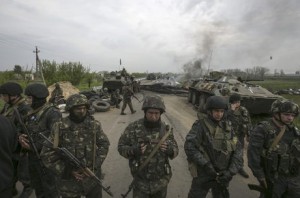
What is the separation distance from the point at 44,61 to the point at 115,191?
26412 mm

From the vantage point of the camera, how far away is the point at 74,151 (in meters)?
3.55

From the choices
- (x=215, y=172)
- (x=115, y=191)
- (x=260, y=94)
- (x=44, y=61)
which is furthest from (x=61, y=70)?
(x=215, y=172)

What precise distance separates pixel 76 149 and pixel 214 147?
169cm

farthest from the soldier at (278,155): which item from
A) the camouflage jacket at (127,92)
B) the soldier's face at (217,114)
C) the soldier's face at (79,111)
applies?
the camouflage jacket at (127,92)

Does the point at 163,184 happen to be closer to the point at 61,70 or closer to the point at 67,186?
the point at 67,186

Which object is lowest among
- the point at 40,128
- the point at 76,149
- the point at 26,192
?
the point at 26,192

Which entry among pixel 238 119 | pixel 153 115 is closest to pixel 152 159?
pixel 153 115

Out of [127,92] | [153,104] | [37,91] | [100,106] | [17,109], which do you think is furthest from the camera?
[100,106]

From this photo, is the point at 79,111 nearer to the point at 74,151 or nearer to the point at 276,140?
the point at 74,151

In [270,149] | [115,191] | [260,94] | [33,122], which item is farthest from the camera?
[260,94]

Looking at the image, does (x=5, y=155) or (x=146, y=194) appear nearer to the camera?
(x=5, y=155)

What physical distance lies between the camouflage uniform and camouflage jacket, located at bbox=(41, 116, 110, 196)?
638 mm

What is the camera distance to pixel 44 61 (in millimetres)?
29328

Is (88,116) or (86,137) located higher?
(88,116)
